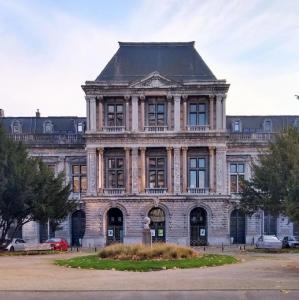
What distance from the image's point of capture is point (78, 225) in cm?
8025

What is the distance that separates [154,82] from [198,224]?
16.7 metres

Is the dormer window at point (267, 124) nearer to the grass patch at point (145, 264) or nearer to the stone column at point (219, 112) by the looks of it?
the stone column at point (219, 112)

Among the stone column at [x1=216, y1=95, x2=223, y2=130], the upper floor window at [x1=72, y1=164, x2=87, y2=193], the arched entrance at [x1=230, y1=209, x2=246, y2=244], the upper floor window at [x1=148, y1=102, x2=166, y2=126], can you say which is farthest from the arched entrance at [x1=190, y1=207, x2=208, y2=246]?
the upper floor window at [x1=72, y1=164, x2=87, y2=193]

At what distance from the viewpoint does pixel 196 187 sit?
72250mm

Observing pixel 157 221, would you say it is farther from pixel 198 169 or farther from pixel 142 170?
pixel 198 169

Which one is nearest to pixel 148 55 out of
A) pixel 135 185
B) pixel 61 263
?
pixel 135 185

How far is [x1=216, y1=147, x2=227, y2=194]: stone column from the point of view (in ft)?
235

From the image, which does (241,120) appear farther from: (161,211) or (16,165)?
(16,165)

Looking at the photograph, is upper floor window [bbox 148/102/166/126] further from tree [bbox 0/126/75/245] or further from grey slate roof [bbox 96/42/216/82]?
tree [bbox 0/126/75/245]

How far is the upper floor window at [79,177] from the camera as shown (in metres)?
80.4

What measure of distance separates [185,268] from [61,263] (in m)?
7.23

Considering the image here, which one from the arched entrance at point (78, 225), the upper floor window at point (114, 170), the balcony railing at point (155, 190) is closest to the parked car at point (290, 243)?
the balcony railing at point (155, 190)

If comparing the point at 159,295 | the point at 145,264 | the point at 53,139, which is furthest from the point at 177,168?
the point at 159,295

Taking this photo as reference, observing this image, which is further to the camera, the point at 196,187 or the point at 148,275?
the point at 196,187
